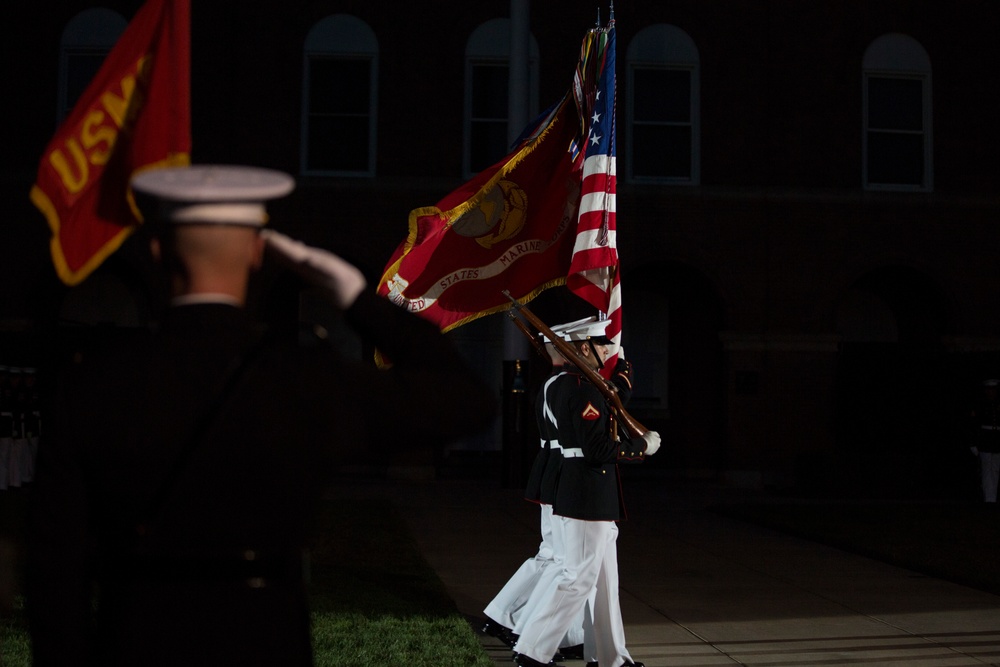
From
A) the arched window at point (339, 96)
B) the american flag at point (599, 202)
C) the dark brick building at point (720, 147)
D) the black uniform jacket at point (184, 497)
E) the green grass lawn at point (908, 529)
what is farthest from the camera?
the arched window at point (339, 96)

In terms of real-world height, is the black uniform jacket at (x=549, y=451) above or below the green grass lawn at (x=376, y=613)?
above

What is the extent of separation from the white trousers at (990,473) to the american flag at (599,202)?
513 inches

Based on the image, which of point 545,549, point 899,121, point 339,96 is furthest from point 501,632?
point 899,121

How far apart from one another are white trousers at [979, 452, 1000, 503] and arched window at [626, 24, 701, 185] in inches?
276

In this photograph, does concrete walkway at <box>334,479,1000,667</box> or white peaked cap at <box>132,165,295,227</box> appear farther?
concrete walkway at <box>334,479,1000,667</box>

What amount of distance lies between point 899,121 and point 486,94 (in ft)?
25.5

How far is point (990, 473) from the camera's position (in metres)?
19.7

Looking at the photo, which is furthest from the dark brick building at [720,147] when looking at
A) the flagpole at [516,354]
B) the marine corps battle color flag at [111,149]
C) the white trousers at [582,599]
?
the marine corps battle color flag at [111,149]

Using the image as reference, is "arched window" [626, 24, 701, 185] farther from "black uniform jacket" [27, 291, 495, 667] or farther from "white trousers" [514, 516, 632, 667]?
"black uniform jacket" [27, 291, 495, 667]

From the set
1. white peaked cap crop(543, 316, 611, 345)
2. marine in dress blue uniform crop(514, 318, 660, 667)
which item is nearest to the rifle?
marine in dress blue uniform crop(514, 318, 660, 667)

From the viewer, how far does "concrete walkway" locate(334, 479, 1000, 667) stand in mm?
8039

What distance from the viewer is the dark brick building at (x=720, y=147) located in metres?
22.2

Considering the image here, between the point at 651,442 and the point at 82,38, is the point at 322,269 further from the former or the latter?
the point at 82,38

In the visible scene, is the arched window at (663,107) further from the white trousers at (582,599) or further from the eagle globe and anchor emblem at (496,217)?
the white trousers at (582,599)
